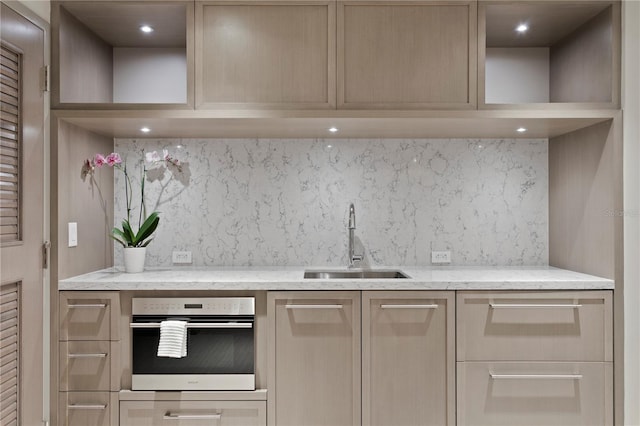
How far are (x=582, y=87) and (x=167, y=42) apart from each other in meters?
2.32

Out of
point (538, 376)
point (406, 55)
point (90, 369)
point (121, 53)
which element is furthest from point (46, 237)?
point (538, 376)

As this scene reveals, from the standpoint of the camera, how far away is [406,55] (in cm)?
232

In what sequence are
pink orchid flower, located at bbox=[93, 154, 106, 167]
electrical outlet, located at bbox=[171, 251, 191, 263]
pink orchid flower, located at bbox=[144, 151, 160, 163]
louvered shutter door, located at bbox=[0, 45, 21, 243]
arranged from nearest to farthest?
louvered shutter door, located at bbox=[0, 45, 21, 243], pink orchid flower, located at bbox=[93, 154, 106, 167], pink orchid flower, located at bbox=[144, 151, 160, 163], electrical outlet, located at bbox=[171, 251, 191, 263]

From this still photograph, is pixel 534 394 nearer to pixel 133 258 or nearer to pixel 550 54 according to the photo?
pixel 550 54

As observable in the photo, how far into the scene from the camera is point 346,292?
88.7 inches

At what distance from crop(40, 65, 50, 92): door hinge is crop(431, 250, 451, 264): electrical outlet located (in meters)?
2.26

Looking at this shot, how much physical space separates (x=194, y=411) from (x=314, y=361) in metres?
0.63

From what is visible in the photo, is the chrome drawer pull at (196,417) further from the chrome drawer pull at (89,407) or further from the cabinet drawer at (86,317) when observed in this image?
the cabinet drawer at (86,317)

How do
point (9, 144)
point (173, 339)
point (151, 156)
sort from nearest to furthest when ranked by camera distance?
point (9, 144)
point (173, 339)
point (151, 156)

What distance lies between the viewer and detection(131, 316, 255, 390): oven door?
227cm

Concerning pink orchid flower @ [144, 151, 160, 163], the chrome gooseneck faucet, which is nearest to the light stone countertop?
the chrome gooseneck faucet

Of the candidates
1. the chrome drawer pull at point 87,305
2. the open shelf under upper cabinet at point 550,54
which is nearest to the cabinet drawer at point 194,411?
the chrome drawer pull at point 87,305

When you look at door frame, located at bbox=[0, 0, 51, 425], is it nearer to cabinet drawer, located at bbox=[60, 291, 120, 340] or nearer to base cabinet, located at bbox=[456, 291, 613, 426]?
cabinet drawer, located at bbox=[60, 291, 120, 340]

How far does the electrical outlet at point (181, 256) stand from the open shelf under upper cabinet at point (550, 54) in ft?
6.13
